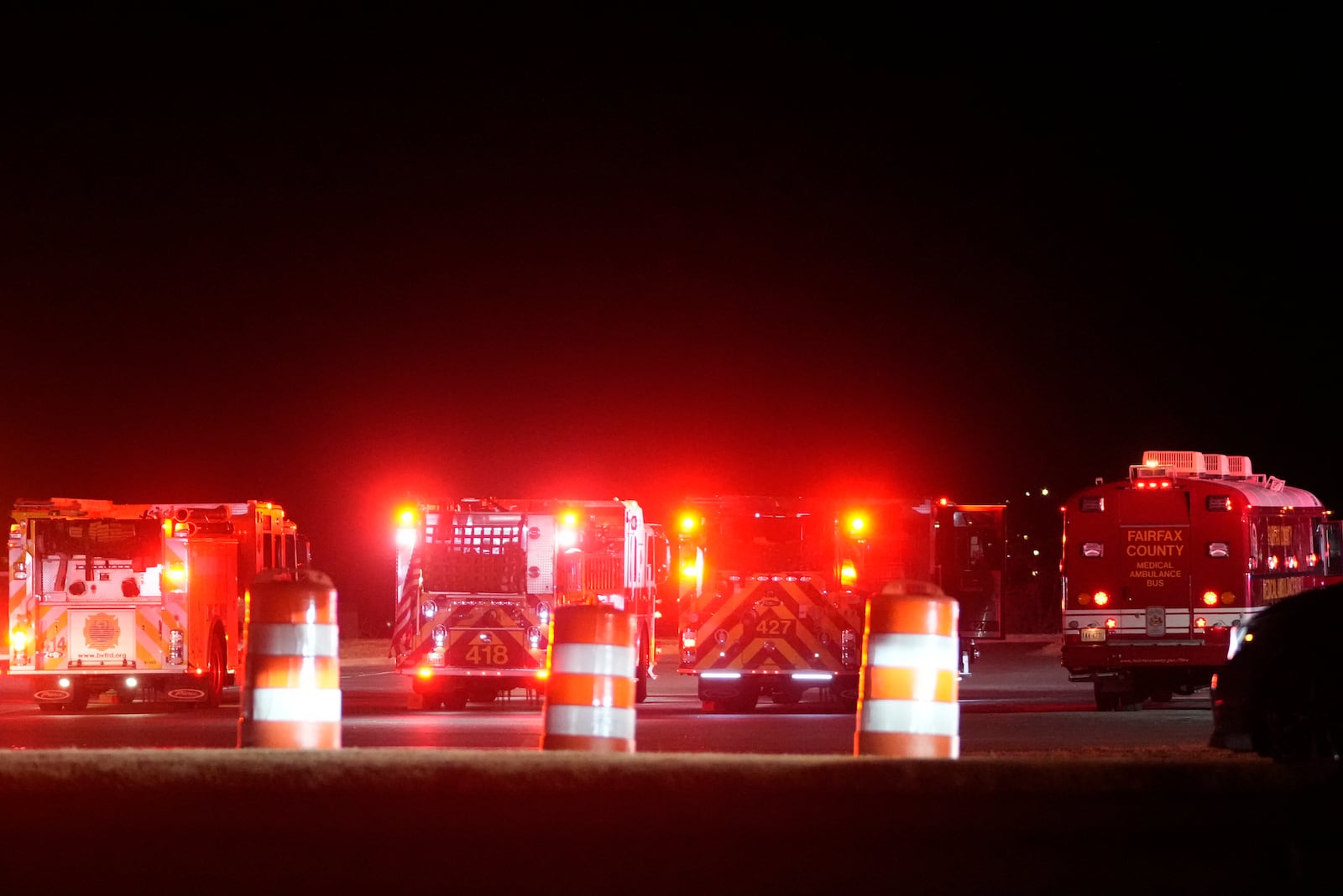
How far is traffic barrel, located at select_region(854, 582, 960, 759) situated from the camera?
32.1ft

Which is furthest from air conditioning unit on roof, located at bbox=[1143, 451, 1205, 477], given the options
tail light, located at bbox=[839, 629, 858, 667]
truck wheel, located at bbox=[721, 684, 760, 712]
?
truck wheel, located at bbox=[721, 684, 760, 712]

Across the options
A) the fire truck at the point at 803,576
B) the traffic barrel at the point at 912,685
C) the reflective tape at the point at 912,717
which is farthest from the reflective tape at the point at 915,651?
the fire truck at the point at 803,576

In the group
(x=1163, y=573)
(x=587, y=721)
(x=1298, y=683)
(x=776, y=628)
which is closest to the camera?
(x=1298, y=683)

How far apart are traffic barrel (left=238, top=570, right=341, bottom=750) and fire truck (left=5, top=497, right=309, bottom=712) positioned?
17.2 meters

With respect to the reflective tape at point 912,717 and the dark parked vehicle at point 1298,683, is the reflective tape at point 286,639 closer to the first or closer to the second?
the reflective tape at point 912,717

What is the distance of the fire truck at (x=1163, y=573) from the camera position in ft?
81.1

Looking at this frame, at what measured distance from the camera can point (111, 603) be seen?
86.8ft

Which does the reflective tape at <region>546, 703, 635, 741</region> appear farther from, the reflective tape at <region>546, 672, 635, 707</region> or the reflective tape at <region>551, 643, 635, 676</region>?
the reflective tape at <region>551, 643, 635, 676</region>

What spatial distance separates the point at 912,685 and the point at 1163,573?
52.5 ft

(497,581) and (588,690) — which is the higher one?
(497,581)

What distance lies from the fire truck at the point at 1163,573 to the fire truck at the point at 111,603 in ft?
36.5

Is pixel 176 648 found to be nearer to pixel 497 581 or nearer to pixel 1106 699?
pixel 497 581

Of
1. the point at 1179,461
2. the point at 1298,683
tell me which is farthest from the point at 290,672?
the point at 1179,461

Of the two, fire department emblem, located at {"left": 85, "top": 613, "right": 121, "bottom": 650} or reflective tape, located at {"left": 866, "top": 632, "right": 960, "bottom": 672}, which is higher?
reflective tape, located at {"left": 866, "top": 632, "right": 960, "bottom": 672}
